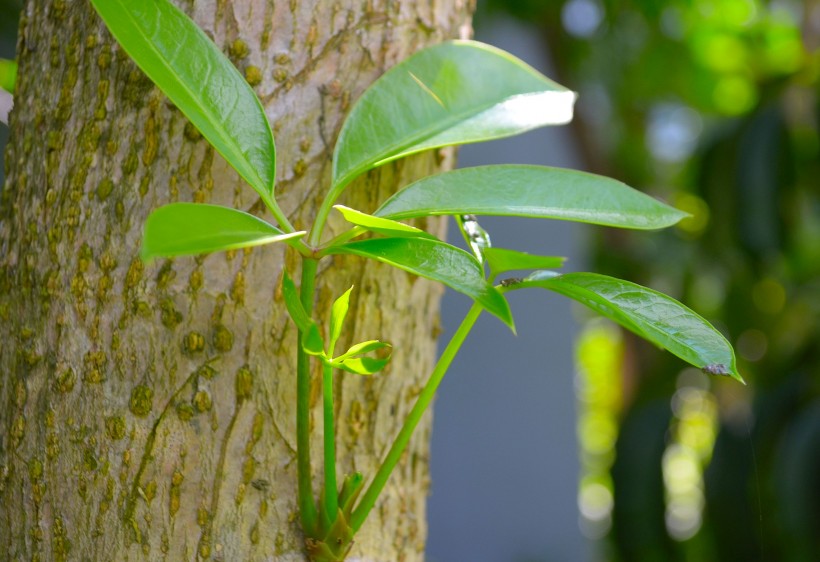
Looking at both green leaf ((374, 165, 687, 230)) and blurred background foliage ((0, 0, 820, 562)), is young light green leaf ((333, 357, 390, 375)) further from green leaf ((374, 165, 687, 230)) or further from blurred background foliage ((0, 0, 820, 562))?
blurred background foliage ((0, 0, 820, 562))

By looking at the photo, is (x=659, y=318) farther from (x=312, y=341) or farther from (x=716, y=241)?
(x=716, y=241)

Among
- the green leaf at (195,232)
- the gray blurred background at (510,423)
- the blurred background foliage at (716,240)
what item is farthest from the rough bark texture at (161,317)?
the gray blurred background at (510,423)

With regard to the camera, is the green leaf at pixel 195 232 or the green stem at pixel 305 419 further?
the green stem at pixel 305 419

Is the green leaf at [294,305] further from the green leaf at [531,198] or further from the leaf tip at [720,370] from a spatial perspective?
the leaf tip at [720,370]

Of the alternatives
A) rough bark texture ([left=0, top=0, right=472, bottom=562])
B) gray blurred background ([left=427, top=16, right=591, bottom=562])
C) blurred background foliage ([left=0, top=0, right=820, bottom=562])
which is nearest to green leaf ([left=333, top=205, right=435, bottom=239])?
rough bark texture ([left=0, top=0, right=472, bottom=562])

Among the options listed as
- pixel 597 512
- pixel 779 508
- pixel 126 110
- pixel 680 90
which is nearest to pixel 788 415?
pixel 779 508

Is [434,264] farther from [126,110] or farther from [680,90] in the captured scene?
[680,90]

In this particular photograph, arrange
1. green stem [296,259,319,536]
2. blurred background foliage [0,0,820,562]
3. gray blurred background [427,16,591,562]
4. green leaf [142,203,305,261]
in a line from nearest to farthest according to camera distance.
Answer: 1. green leaf [142,203,305,261]
2. green stem [296,259,319,536]
3. blurred background foliage [0,0,820,562]
4. gray blurred background [427,16,591,562]
